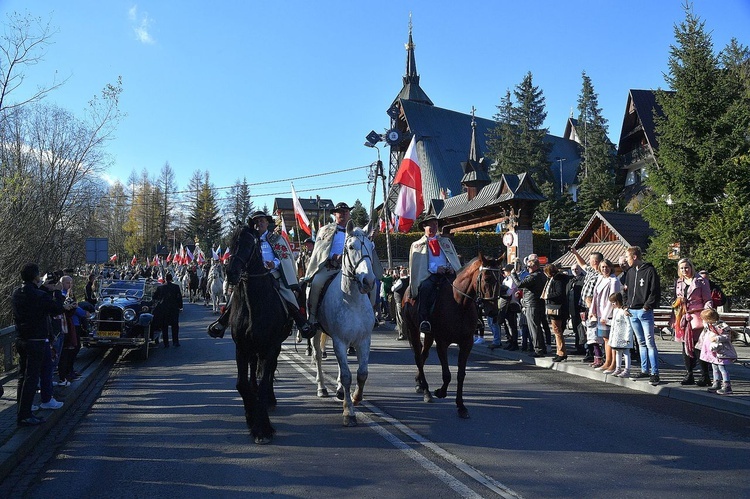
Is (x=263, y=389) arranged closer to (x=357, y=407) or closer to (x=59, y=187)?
(x=357, y=407)

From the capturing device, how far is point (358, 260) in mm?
7863

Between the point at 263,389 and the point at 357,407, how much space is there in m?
2.04

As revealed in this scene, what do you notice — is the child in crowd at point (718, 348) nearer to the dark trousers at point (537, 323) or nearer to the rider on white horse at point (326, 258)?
the dark trousers at point (537, 323)

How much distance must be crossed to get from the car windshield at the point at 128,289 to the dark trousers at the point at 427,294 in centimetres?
1031

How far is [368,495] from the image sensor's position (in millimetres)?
5293

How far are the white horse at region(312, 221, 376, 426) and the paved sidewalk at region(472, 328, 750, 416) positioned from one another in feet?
17.0

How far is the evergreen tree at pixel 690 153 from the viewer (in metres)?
22.5

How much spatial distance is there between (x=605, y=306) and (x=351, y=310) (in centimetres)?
620

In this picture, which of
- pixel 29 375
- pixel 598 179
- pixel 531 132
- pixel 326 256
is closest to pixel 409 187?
pixel 326 256

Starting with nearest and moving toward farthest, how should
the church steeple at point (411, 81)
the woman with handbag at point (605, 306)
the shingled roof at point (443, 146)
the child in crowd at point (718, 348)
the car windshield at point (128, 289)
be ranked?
the child in crowd at point (718, 348)
the woman with handbag at point (605, 306)
the car windshield at point (128, 289)
the shingled roof at point (443, 146)
the church steeple at point (411, 81)

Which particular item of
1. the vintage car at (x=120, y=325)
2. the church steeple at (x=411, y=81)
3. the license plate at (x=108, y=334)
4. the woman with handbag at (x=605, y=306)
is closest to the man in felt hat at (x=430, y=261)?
the woman with handbag at (x=605, y=306)

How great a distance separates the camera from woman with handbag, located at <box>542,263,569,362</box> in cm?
1353

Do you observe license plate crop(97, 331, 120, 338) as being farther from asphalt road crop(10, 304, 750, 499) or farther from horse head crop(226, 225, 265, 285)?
horse head crop(226, 225, 265, 285)

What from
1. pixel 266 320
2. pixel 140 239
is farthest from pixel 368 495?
pixel 140 239
